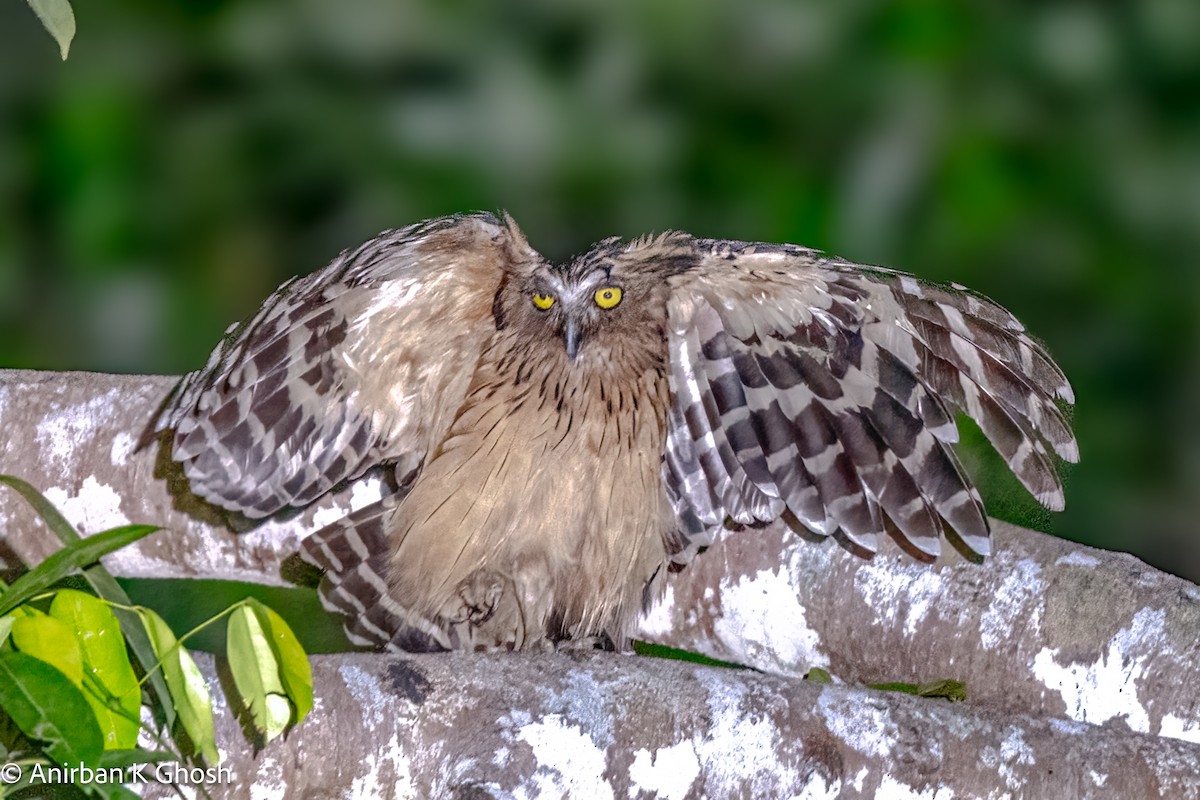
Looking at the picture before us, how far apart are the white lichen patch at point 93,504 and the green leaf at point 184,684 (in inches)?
55.8

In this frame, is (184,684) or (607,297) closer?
(184,684)

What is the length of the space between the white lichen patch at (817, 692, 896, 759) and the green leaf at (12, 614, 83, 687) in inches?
35.2

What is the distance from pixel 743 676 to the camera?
5.13ft

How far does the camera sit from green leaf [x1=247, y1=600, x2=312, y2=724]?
1.08m

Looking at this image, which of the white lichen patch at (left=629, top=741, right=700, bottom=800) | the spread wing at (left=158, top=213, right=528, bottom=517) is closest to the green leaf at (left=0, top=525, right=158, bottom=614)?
the white lichen patch at (left=629, top=741, right=700, bottom=800)

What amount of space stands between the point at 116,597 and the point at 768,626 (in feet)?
4.36

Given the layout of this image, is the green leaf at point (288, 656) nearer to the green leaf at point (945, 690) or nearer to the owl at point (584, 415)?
the owl at point (584, 415)

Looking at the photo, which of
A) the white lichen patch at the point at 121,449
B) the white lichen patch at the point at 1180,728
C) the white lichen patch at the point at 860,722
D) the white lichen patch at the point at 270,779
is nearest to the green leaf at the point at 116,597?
the white lichen patch at the point at 270,779

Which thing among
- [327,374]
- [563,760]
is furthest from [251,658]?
[327,374]

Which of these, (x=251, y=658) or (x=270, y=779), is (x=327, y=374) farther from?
(x=251, y=658)

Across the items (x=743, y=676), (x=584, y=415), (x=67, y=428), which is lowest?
(x=743, y=676)

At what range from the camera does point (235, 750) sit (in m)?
1.33

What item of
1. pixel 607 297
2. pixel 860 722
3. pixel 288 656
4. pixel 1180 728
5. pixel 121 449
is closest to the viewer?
pixel 288 656

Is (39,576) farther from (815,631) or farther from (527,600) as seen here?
(815,631)
